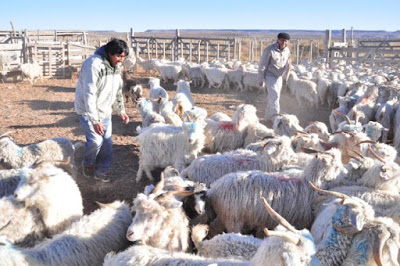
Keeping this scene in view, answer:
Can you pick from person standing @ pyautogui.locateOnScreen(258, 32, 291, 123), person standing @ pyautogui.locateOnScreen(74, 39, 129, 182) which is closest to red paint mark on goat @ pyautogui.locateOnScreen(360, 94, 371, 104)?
person standing @ pyautogui.locateOnScreen(258, 32, 291, 123)

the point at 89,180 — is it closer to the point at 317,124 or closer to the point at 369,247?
the point at 317,124

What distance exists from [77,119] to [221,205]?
7.04 m

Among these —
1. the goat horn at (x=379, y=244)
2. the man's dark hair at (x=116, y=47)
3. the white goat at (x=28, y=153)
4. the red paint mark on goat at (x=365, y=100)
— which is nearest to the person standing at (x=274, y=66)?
the red paint mark on goat at (x=365, y=100)

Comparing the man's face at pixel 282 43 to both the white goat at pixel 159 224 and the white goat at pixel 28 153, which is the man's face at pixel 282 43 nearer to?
the white goat at pixel 28 153

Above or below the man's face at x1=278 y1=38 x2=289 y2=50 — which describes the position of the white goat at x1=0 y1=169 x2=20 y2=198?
below

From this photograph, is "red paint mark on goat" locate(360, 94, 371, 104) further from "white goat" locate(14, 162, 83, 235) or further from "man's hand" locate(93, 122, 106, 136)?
"white goat" locate(14, 162, 83, 235)

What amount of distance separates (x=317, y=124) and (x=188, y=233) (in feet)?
13.0

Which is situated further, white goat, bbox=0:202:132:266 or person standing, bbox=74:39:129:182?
person standing, bbox=74:39:129:182

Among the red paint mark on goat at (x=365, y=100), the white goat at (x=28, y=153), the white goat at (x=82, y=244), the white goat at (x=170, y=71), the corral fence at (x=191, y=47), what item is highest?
the corral fence at (x=191, y=47)

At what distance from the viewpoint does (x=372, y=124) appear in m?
6.70

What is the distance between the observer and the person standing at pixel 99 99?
5.29 metres

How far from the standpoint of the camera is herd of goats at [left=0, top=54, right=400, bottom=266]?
2.91 metres

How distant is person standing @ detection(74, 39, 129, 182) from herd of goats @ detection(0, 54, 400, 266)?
50cm

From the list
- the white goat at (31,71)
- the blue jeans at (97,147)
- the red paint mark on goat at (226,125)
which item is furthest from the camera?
the white goat at (31,71)
